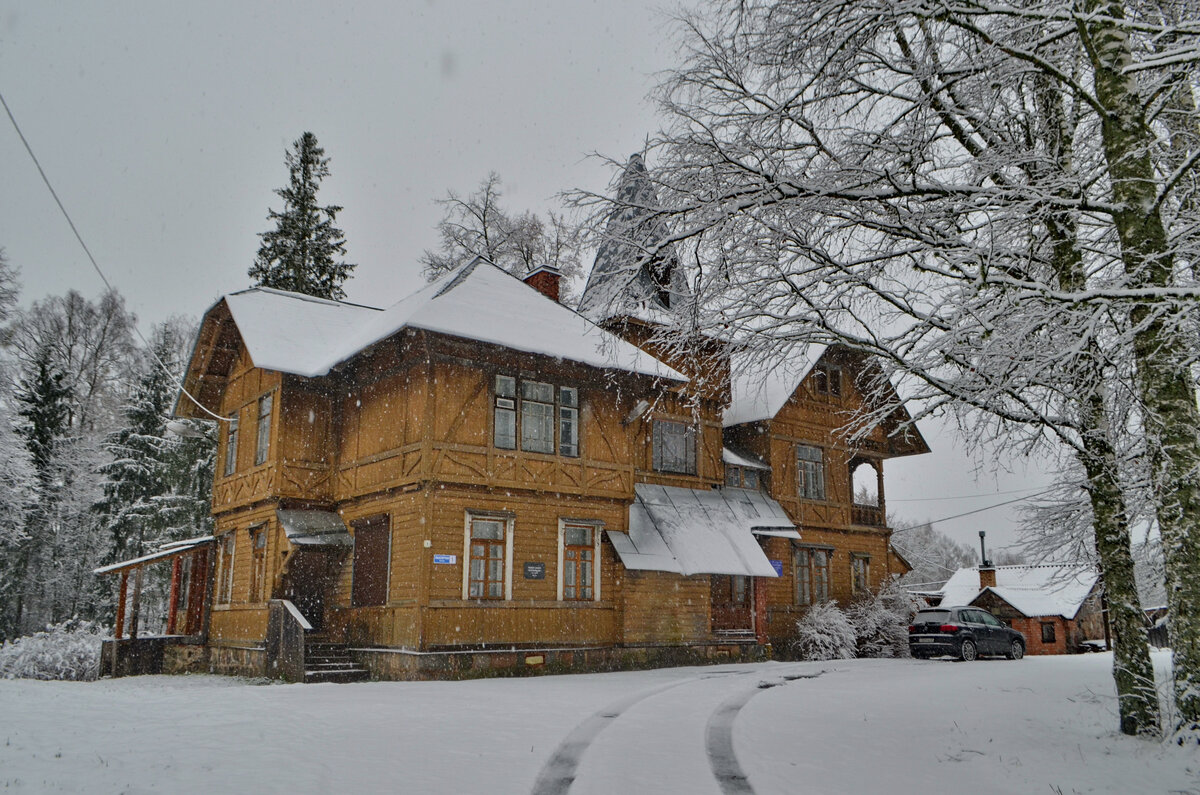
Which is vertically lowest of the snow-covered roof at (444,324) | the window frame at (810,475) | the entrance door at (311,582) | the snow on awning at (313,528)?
the entrance door at (311,582)

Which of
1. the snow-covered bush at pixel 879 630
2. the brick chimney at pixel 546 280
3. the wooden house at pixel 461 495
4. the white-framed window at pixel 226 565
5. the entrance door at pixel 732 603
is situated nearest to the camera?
the wooden house at pixel 461 495

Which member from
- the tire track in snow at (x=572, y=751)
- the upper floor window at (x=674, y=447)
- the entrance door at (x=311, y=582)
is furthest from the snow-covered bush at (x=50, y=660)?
the tire track in snow at (x=572, y=751)

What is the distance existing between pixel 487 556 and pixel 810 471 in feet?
41.2

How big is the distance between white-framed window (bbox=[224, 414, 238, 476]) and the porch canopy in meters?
10.1

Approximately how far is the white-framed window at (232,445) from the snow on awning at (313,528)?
3705 millimetres

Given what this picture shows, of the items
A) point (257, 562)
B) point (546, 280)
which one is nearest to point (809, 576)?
point (546, 280)

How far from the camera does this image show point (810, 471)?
26.9 m

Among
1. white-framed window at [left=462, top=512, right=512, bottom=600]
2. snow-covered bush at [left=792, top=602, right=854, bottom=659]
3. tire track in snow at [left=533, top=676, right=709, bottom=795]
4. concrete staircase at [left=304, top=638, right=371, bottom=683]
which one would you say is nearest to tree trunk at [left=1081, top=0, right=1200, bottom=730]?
tire track in snow at [left=533, top=676, right=709, bottom=795]

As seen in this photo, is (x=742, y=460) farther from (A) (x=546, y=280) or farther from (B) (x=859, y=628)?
(A) (x=546, y=280)

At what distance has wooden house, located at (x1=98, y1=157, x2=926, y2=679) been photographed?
17500mm

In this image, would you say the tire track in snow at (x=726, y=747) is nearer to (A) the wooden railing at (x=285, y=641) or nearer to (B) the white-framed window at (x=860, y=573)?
(A) the wooden railing at (x=285, y=641)

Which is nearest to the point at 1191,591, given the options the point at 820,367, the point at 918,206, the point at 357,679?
the point at 918,206

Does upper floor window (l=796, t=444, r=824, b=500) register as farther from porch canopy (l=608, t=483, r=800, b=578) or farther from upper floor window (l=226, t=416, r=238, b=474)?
upper floor window (l=226, t=416, r=238, b=474)

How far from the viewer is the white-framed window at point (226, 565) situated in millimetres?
21694
